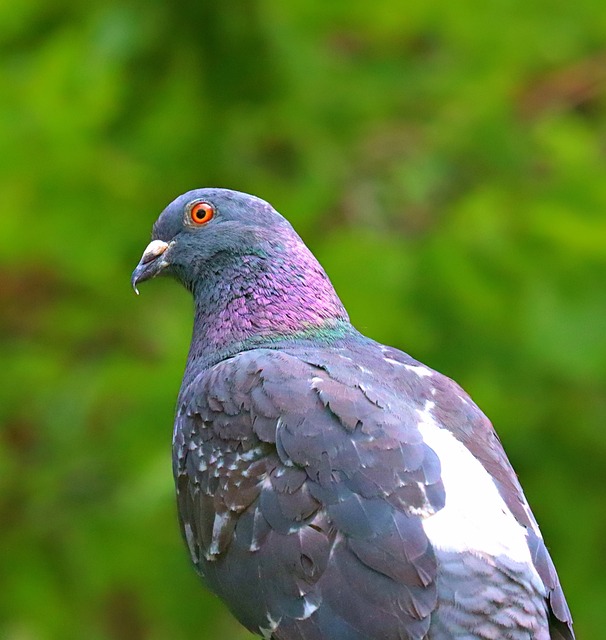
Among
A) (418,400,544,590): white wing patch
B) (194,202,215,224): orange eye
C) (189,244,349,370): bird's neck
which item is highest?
(194,202,215,224): orange eye

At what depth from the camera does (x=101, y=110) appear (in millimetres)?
7312

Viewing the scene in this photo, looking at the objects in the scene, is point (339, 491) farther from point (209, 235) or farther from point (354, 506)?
point (209, 235)

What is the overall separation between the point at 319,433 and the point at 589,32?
4542 mm

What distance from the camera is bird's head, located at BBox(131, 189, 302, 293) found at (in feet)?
18.5

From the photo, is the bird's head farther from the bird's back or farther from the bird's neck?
the bird's back

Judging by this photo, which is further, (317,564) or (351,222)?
(351,222)

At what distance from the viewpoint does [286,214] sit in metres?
7.57

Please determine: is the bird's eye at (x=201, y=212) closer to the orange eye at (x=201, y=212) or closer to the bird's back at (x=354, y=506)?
the orange eye at (x=201, y=212)

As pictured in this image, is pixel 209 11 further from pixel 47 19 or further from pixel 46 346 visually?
pixel 46 346

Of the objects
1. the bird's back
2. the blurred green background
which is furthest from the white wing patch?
the blurred green background

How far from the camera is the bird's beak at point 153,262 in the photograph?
19.1 ft

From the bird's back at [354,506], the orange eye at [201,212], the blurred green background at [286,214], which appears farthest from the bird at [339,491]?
the blurred green background at [286,214]

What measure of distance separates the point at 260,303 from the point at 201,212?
1.87ft

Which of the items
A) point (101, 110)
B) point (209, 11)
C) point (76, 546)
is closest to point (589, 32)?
point (209, 11)
